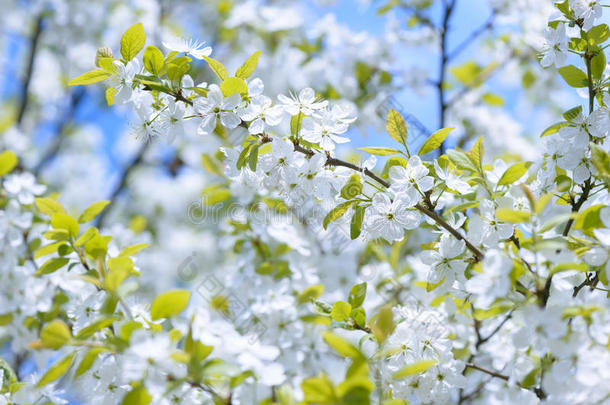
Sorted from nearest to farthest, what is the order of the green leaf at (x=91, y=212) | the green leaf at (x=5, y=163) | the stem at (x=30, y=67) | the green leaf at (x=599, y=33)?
the green leaf at (x=599, y=33) < the green leaf at (x=91, y=212) < the green leaf at (x=5, y=163) < the stem at (x=30, y=67)

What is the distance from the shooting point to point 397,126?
134 centimetres

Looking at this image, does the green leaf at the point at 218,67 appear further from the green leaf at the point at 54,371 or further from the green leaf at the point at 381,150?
the green leaf at the point at 54,371

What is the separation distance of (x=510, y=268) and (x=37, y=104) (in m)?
6.01

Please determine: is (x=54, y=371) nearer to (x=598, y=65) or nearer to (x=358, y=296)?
(x=358, y=296)

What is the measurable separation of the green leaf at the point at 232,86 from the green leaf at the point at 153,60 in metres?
0.18

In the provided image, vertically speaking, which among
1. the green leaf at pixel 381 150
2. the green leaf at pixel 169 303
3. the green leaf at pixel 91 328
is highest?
the green leaf at pixel 381 150

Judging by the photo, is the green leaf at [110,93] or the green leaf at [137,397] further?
the green leaf at [110,93]

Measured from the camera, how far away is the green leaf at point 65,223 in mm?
1430

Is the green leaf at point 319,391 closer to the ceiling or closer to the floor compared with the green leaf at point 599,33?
closer to the floor

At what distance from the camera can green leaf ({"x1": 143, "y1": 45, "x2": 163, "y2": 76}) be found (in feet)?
4.12

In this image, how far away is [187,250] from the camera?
5668 mm

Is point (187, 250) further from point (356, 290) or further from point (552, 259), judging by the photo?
point (552, 259)

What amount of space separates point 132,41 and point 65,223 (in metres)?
0.54

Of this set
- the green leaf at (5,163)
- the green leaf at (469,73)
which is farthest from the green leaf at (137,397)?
the green leaf at (469,73)
